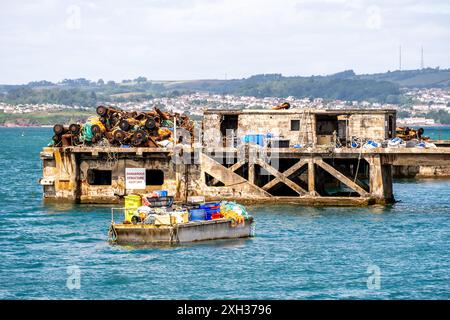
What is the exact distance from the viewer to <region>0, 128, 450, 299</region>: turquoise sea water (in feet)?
126

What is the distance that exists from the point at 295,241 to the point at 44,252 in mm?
12295

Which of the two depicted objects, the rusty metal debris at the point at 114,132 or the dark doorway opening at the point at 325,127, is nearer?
the rusty metal debris at the point at 114,132

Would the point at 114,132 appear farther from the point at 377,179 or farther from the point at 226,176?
the point at 377,179

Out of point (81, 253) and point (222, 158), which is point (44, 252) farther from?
point (222, 158)

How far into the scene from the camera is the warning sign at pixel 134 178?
6297 centimetres

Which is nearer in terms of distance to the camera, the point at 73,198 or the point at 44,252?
the point at 44,252

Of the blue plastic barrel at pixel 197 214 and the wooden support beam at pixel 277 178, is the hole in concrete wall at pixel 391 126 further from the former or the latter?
the blue plastic barrel at pixel 197 214

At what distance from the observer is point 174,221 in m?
46.4

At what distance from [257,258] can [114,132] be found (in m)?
23.3

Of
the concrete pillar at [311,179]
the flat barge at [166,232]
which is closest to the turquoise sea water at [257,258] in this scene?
the flat barge at [166,232]

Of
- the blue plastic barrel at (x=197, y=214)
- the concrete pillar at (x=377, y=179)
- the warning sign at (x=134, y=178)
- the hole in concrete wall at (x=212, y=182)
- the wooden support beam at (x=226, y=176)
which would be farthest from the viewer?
the hole in concrete wall at (x=212, y=182)

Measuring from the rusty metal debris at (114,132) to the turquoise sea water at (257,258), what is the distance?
213 inches

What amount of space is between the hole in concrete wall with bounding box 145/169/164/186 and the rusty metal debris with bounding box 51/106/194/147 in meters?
2.57
